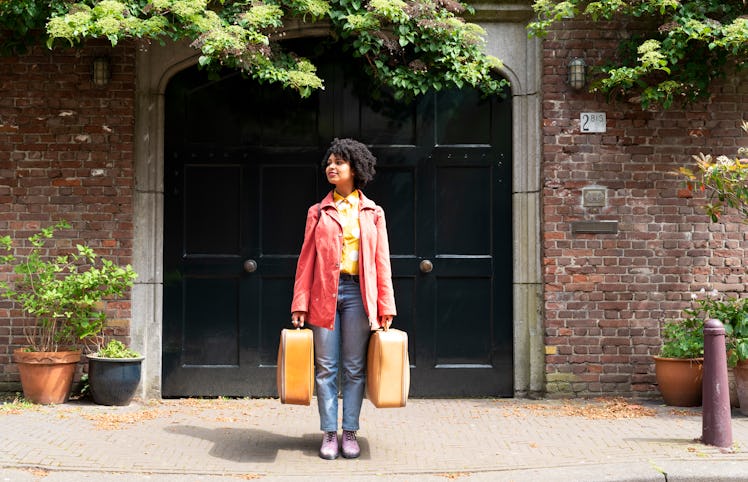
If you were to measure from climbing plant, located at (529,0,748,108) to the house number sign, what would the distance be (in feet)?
0.71

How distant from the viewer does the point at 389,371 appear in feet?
17.2

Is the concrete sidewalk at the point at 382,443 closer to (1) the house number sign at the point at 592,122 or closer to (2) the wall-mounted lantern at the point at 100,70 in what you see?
(1) the house number sign at the point at 592,122

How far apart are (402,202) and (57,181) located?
304cm

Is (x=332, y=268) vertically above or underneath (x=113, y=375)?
above

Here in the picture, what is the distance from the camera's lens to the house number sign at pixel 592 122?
302 inches

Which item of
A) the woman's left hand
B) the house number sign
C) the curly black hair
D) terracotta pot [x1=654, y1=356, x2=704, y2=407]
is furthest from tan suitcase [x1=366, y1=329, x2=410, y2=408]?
the house number sign

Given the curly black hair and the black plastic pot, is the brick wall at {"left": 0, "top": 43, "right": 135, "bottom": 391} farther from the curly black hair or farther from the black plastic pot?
the curly black hair

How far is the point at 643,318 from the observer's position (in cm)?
763

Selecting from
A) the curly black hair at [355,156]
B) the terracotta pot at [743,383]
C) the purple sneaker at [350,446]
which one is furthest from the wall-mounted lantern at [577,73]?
the purple sneaker at [350,446]

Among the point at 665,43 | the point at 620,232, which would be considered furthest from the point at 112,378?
the point at 665,43

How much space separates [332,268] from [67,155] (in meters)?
3.41

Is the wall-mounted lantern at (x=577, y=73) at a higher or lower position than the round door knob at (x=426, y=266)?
higher

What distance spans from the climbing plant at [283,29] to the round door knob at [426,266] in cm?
149

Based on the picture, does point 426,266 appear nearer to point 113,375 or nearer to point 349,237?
point 349,237
